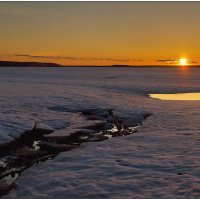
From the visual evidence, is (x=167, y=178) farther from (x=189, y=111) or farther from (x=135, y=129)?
(x=189, y=111)

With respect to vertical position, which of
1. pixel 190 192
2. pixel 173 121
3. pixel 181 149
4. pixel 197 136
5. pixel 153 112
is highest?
pixel 153 112

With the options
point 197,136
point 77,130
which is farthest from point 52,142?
point 197,136

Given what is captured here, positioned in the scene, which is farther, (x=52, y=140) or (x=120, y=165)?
(x=52, y=140)

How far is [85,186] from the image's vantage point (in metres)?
6.86

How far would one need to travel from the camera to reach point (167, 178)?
7.24 m

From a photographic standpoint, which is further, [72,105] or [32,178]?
[72,105]

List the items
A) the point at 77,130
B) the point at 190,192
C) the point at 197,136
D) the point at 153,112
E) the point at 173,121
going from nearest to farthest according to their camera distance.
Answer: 1. the point at 190,192
2. the point at 197,136
3. the point at 77,130
4. the point at 173,121
5. the point at 153,112

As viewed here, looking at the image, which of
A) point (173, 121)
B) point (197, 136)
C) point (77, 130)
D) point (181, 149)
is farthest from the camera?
point (173, 121)

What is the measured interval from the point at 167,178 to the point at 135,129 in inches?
228

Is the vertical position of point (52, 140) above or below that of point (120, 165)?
above

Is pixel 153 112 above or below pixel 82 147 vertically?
above

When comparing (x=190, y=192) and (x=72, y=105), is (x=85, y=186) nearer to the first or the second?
(x=190, y=192)

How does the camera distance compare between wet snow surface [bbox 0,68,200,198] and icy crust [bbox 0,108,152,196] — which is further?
icy crust [bbox 0,108,152,196]

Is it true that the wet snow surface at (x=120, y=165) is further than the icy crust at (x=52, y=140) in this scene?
No
